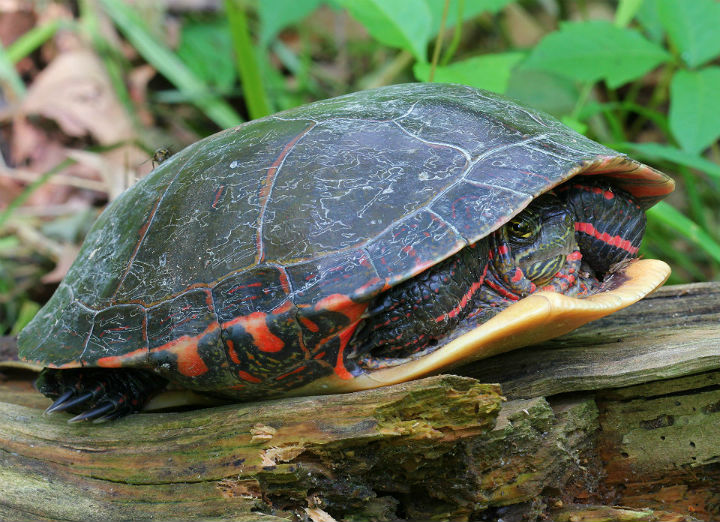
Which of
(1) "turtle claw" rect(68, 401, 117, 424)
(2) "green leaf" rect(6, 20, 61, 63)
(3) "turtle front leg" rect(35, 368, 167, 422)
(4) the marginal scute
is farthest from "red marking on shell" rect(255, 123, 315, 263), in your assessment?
(2) "green leaf" rect(6, 20, 61, 63)

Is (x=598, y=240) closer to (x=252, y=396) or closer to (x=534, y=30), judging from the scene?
(x=252, y=396)

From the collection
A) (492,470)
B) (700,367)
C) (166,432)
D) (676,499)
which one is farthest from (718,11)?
(166,432)

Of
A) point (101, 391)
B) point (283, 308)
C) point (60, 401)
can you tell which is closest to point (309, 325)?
point (283, 308)

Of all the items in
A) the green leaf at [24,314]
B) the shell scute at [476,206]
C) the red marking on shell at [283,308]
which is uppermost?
the shell scute at [476,206]

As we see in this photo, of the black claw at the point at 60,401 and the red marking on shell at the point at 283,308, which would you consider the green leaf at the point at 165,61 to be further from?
the red marking on shell at the point at 283,308

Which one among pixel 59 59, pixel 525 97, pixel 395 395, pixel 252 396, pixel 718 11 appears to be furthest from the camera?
pixel 59 59

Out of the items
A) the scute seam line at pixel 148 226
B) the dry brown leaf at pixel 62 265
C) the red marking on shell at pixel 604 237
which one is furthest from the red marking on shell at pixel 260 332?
the dry brown leaf at pixel 62 265

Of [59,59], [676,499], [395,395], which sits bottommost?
[676,499]
